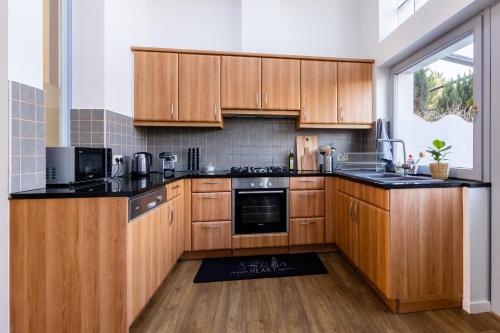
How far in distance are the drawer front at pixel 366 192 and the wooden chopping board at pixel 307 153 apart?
641mm

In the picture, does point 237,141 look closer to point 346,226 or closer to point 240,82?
point 240,82

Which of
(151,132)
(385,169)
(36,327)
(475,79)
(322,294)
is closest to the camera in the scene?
(36,327)

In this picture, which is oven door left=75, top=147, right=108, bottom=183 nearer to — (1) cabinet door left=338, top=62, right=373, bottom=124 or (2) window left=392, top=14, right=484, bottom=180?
(1) cabinet door left=338, top=62, right=373, bottom=124

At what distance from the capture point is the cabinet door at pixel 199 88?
2715 millimetres

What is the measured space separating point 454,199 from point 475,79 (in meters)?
0.90

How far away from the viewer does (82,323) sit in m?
1.33

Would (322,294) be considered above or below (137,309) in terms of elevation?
below

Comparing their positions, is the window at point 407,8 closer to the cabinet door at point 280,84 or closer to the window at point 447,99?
the window at point 447,99

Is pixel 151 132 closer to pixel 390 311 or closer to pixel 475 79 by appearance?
pixel 390 311

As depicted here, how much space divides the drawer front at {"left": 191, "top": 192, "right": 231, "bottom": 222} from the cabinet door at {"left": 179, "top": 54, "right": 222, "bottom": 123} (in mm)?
845

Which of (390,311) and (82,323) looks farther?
Result: (390,311)

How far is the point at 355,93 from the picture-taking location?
297 cm

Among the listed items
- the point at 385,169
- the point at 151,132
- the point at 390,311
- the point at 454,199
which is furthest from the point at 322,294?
the point at 151,132

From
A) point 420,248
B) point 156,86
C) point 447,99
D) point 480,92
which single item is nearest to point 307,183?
point 420,248
